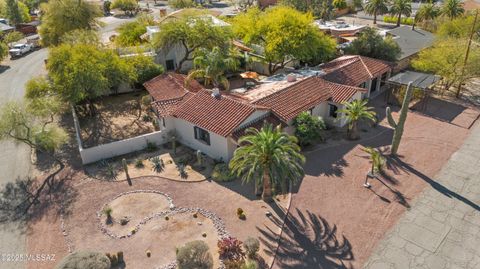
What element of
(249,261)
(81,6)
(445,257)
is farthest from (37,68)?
(445,257)

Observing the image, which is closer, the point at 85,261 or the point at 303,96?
the point at 85,261

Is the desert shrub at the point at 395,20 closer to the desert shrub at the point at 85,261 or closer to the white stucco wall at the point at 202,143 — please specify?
the white stucco wall at the point at 202,143

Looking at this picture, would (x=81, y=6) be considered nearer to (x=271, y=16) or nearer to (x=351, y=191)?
(x=271, y=16)

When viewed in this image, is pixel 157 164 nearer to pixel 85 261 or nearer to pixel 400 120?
pixel 85 261

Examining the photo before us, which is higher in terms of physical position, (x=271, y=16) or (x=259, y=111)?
(x=271, y=16)

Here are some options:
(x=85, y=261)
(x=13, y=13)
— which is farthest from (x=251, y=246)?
(x=13, y=13)

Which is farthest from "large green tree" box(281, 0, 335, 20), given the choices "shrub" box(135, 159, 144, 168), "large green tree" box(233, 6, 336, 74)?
"shrub" box(135, 159, 144, 168)
